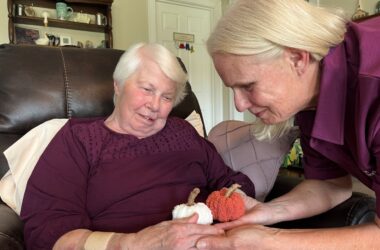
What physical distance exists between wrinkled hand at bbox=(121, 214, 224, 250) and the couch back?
2.34 ft

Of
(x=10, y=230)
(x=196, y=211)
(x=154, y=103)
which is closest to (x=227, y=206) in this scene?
→ (x=196, y=211)

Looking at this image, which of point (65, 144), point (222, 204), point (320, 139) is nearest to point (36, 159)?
point (65, 144)

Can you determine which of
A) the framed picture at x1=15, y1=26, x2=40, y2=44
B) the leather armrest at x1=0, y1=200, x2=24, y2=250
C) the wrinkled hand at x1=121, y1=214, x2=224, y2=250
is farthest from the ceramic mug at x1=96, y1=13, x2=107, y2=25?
the wrinkled hand at x1=121, y1=214, x2=224, y2=250

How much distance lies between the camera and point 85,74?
149 centimetres

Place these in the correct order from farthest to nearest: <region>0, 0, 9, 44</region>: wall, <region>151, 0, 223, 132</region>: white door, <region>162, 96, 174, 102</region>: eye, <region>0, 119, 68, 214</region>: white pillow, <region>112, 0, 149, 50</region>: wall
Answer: <region>151, 0, 223, 132</region>: white door, <region>112, 0, 149, 50</region>: wall, <region>0, 0, 9, 44</region>: wall, <region>162, 96, 174, 102</region>: eye, <region>0, 119, 68, 214</region>: white pillow

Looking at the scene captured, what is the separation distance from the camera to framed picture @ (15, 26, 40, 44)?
10.8 feet

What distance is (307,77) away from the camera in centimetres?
83

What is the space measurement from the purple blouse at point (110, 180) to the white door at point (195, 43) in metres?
2.97

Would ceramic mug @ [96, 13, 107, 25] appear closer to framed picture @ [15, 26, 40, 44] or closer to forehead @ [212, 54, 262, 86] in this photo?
framed picture @ [15, 26, 40, 44]

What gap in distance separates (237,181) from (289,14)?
0.73 m

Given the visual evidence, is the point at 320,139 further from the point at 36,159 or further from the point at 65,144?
the point at 36,159

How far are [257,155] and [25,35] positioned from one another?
278 centimetres

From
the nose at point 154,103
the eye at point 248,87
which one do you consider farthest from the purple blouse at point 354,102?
the nose at point 154,103

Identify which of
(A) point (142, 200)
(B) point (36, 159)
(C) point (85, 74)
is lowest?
(A) point (142, 200)
